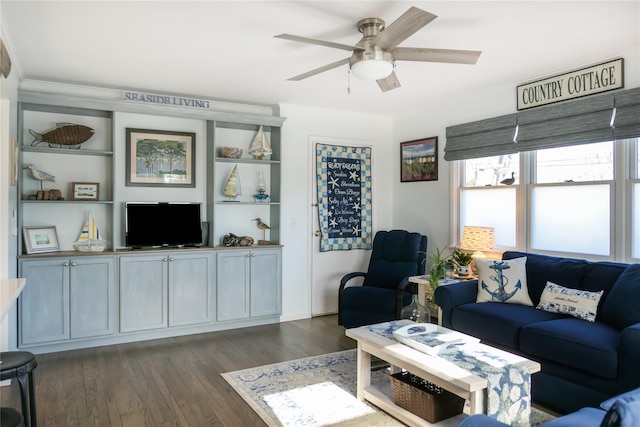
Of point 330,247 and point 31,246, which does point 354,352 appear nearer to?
point 330,247

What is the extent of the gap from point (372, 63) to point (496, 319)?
78.9 inches

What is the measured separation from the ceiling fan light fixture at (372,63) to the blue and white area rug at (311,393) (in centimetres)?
214

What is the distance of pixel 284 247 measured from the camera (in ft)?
16.5

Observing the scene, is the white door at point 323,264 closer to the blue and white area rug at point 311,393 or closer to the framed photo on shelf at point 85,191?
the blue and white area rug at point 311,393

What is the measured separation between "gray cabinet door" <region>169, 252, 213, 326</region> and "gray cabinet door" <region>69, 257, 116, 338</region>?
540 millimetres

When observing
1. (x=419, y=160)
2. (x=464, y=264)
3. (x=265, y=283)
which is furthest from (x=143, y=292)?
(x=419, y=160)

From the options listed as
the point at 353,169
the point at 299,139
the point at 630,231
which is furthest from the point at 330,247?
the point at 630,231

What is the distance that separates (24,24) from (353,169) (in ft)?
11.8

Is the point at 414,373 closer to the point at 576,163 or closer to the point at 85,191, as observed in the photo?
the point at 576,163

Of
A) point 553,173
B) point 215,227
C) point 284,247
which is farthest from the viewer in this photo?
point 284,247

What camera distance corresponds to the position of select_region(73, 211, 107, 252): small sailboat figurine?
13.3 feet

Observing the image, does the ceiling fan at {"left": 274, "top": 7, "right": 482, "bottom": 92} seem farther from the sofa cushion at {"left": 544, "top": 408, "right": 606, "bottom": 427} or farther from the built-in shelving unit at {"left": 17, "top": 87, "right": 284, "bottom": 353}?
the built-in shelving unit at {"left": 17, "top": 87, "right": 284, "bottom": 353}

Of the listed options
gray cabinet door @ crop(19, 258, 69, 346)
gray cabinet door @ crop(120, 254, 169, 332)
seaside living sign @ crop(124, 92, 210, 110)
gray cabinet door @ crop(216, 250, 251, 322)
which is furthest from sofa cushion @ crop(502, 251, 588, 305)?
gray cabinet door @ crop(19, 258, 69, 346)

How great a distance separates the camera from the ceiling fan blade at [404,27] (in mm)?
2174
